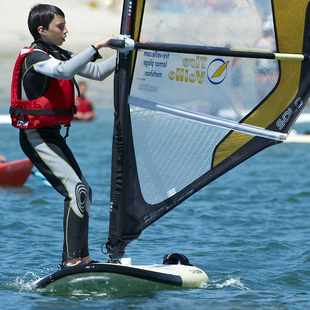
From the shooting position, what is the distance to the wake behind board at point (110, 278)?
6285 millimetres

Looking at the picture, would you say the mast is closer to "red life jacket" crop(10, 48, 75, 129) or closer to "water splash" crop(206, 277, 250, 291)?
"red life jacket" crop(10, 48, 75, 129)

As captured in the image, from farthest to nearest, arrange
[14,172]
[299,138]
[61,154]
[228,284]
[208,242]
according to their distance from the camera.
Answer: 1. [299,138]
2. [14,172]
3. [208,242]
4. [228,284]
5. [61,154]

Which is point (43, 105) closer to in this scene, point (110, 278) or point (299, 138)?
point (110, 278)

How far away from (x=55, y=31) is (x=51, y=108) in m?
0.42

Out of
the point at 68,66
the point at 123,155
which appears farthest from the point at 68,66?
the point at 123,155

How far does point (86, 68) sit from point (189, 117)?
67 cm

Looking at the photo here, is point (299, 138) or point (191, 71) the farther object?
point (299, 138)

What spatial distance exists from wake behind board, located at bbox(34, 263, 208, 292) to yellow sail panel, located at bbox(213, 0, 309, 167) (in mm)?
698

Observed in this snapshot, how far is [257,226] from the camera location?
920 centimetres

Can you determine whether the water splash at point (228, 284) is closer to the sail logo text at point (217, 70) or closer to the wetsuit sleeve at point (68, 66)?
the sail logo text at point (217, 70)

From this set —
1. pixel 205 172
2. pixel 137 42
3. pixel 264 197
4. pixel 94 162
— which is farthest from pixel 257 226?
pixel 94 162

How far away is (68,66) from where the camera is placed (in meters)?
6.00

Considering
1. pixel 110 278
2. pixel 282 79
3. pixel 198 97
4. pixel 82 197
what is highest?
pixel 282 79

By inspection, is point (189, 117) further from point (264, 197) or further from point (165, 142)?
point (264, 197)
